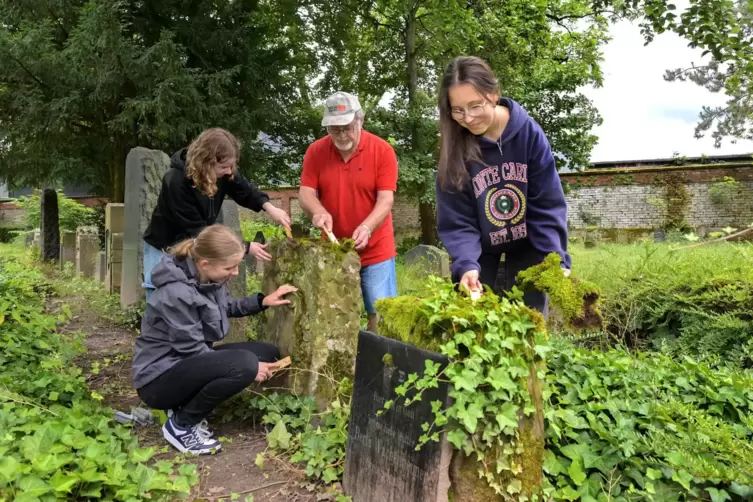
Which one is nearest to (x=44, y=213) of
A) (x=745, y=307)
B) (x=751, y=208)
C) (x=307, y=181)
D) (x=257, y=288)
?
(x=257, y=288)

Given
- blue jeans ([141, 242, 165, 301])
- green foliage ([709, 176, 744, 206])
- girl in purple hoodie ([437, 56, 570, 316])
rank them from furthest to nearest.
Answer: green foliage ([709, 176, 744, 206]) → blue jeans ([141, 242, 165, 301]) → girl in purple hoodie ([437, 56, 570, 316])

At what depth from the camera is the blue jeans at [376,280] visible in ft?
12.5

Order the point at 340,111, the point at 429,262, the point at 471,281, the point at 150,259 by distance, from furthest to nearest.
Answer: the point at 429,262 → the point at 150,259 → the point at 340,111 → the point at 471,281

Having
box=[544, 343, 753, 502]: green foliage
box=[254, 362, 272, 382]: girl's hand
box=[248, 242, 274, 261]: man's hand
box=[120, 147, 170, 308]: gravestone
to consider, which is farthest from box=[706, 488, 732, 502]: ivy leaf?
box=[120, 147, 170, 308]: gravestone

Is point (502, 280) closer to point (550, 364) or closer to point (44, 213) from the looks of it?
point (550, 364)

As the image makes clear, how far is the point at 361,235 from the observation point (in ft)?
11.5

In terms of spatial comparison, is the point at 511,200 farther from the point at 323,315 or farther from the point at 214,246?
the point at 214,246

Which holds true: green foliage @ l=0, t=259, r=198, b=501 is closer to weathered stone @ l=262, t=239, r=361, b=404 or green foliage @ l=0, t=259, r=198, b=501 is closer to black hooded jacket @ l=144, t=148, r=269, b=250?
weathered stone @ l=262, t=239, r=361, b=404

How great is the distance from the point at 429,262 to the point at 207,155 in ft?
18.1

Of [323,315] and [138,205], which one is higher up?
[138,205]

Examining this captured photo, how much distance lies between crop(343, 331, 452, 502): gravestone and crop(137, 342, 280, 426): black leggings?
751 mm

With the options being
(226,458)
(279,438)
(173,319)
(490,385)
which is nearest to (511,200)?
(490,385)

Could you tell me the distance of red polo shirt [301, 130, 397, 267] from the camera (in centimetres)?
369

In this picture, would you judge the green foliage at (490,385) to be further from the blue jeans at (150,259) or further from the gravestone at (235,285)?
the gravestone at (235,285)
